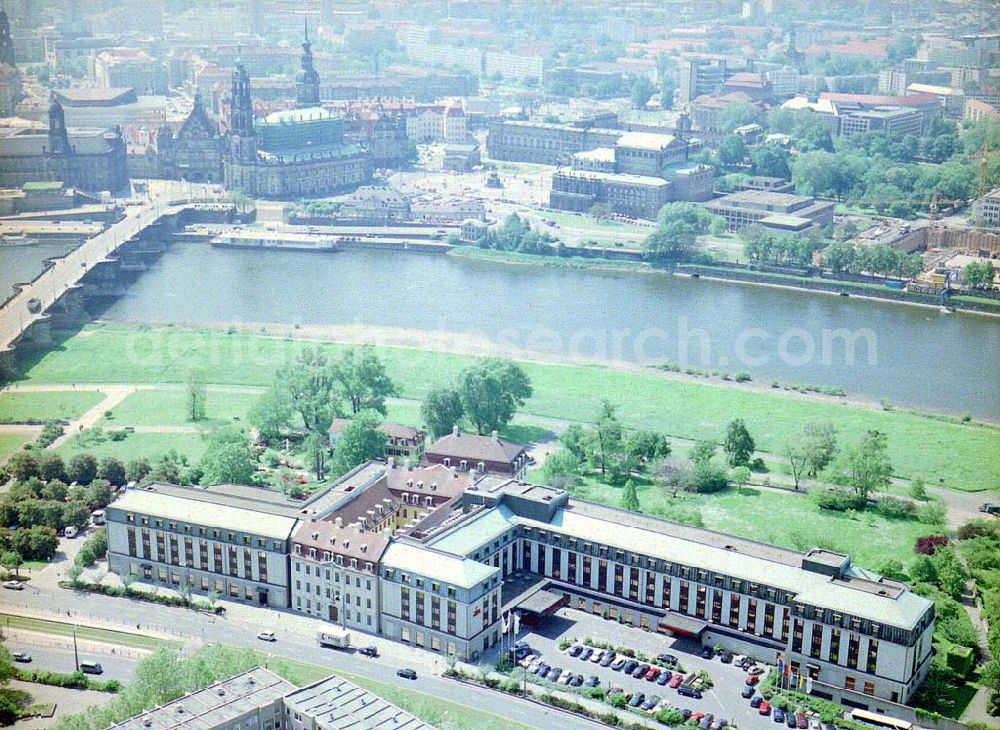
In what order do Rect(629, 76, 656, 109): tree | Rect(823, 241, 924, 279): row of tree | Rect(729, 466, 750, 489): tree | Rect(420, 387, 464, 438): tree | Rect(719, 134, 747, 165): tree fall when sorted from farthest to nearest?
Rect(629, 76, 656, 109): tree
Rect(719, 134, 747, 165): tree
Rect(823, 241, 924, 279): row of tree
Rect(420, 387, 464, 438): tree
Rect(729, 466, 750, 489): tree

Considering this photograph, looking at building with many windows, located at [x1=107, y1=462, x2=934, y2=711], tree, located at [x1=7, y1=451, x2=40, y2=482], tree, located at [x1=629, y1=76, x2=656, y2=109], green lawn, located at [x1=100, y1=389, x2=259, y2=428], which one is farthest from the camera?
tree, located at [x1=629, y1=76, x2=656, y2=109]

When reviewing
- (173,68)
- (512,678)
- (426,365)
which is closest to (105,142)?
(173,68)

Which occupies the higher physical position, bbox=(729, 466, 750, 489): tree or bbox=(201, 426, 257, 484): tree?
bbox=(201, 426, 257, 484): tree

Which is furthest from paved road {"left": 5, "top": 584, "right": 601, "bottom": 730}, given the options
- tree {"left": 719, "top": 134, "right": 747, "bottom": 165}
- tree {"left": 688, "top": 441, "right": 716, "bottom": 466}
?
tree {"left": 719, "top": 134, "right": 747, "bottom": 165}

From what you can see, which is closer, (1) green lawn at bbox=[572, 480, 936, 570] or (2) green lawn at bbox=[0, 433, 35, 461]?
(1) green lawn at bbox=[572, 480, 936, 570]

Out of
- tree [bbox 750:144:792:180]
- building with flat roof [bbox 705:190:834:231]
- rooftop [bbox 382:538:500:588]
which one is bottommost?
rooftop [bbox 382:538:500:588]

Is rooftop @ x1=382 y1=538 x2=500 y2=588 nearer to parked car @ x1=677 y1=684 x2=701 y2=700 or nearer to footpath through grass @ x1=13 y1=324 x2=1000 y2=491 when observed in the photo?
parked car @ x1=677 y1=684 x2=701 y2=700

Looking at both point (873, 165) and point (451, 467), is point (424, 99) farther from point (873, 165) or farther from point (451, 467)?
point (451, 467)
